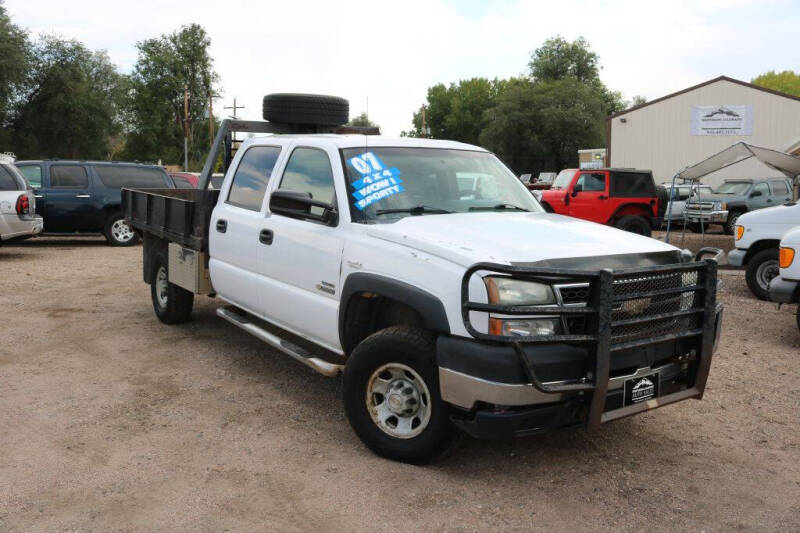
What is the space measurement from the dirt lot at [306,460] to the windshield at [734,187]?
17.5 metres

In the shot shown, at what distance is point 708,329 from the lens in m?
3.97

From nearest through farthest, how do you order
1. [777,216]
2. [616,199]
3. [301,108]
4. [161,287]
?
[301,108]
[161,287]
[777,216]
[616,199]

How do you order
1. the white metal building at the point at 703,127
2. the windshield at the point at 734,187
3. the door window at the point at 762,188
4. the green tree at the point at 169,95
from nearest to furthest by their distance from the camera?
the door window at the point at 762,188
the windshield at the point at 734,187
the white metal building at the point at 703,127
the green tree at the point at 169,95

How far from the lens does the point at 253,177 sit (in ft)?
18.8

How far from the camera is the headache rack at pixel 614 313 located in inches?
135

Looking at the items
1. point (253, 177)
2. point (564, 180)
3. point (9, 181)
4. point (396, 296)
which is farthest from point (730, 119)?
point (396, 296)

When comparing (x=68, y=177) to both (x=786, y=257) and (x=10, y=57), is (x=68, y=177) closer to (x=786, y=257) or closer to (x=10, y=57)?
(x=786, y=257)

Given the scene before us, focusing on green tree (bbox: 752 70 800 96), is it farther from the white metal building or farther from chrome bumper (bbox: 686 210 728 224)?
chrome bumper (bbox: 686 210 728 224)

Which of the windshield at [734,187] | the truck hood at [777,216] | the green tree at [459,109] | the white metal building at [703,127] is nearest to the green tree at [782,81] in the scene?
the green tree at [459,109]

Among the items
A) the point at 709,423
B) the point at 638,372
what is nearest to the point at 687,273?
the point at 638,372

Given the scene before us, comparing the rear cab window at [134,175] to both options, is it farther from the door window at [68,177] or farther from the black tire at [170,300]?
the black tire at [170,300]

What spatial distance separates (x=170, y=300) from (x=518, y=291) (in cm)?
473

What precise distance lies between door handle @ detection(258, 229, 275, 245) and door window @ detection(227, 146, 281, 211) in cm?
30

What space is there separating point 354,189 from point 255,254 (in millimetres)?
1177
